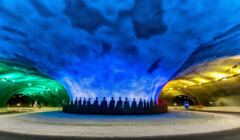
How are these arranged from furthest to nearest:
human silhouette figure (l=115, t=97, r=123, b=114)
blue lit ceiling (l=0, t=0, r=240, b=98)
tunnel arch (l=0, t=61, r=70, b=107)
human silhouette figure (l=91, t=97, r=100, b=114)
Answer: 1. tunnel arch (l=0, t=61, r=70, b=107)
2. human silhouette figure (l=91, t=97, r=100, b=114)
3. human silhouette figure (l=115, t=97, r=123, b=114)
4. blue lit ceiling (l=0, t=0, r=240, b=98)

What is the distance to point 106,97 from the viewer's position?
17312mm

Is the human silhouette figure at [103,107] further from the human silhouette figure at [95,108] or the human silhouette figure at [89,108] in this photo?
the human silhouette figure at [89,108]

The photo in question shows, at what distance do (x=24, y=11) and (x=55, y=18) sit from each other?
5.61ft

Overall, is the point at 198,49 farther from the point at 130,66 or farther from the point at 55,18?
the point at 55,18

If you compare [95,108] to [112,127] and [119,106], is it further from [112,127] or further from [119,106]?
[112,127]

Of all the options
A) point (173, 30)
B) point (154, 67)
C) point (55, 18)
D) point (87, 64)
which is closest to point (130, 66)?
point (154, 67)

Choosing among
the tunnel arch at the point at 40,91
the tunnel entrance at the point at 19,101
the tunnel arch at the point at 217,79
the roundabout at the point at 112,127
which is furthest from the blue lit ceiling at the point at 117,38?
the tunnel entrance at the point at 19,101

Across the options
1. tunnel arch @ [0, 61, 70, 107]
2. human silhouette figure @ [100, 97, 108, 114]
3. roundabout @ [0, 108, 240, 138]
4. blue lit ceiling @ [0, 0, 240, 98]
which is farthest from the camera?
tunnel arch @ [0, 61, 70, 107]

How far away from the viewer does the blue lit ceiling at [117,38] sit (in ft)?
33.4

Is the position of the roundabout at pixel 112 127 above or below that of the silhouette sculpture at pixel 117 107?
below

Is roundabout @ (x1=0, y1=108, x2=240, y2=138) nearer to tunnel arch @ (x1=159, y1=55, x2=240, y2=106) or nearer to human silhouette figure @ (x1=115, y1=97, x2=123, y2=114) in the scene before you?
human silhouette figure @ (x1=115, y1=97, x2=123, y2=114)

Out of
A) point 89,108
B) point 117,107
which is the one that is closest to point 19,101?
point 89,108

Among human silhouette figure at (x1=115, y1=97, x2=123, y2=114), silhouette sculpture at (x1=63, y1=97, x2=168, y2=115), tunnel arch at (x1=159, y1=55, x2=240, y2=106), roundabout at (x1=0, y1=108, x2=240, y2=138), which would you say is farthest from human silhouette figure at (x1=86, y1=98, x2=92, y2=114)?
tunnel arch at (x1=159, y1=55, x2=240, y2=106)

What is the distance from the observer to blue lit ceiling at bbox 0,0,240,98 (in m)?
10.2
